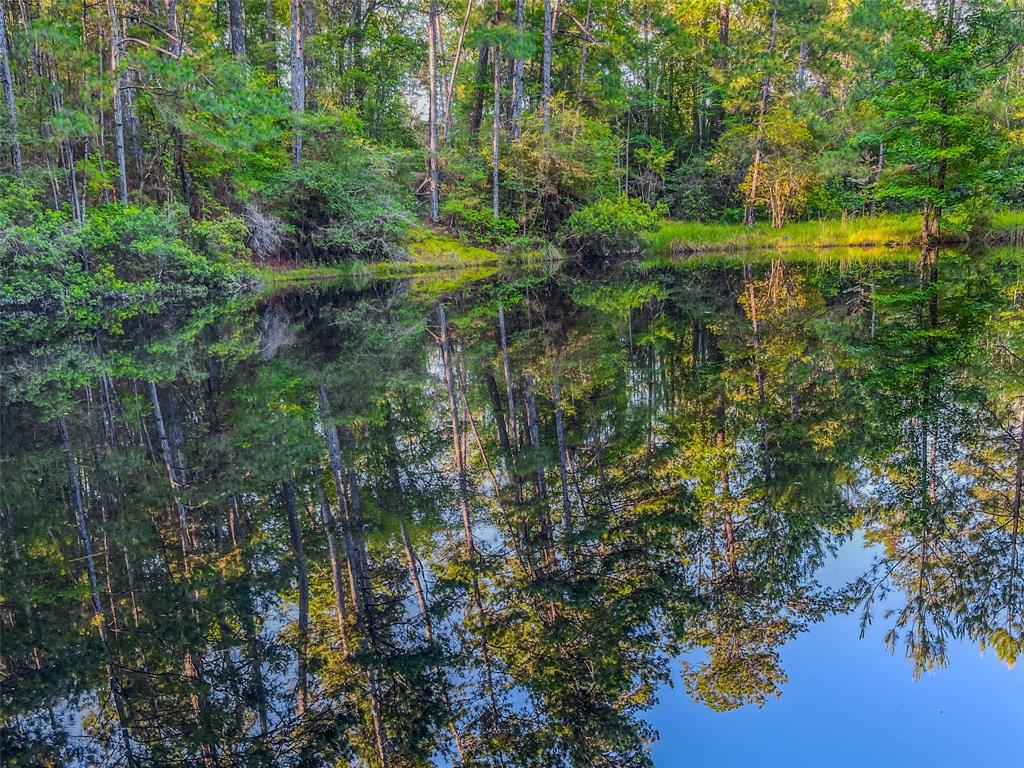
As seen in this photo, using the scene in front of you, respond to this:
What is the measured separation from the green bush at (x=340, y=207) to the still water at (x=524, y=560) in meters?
13.6

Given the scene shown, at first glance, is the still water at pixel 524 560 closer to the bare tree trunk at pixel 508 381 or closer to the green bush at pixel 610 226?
the bare tree trunk at pixel 508 381

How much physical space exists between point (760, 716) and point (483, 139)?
27587 mm

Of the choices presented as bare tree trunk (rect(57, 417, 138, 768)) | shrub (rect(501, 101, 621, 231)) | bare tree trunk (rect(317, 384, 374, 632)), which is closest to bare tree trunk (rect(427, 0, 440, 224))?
shrub (rect(501, 101, 621, 231))

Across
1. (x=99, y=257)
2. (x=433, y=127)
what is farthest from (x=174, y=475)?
(x=433, y=127)

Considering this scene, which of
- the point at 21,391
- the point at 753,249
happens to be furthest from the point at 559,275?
the point at 21,391

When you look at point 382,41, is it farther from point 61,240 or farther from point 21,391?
point 21,391

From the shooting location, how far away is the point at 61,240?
1218 centimetres

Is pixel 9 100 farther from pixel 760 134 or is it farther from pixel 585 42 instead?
pixel 760 134

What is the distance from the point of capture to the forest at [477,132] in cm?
1458

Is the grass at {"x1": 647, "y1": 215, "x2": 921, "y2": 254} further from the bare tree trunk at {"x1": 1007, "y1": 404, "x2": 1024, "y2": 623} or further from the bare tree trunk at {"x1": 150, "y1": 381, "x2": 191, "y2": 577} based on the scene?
the bare tree trunk at {"x1": 150, "y1": 381, "x2": 191, "y2": 577}

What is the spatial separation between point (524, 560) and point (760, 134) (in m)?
28.3

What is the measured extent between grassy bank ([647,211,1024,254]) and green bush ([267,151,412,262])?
37.8ft

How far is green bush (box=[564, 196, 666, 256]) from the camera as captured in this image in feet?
83.6

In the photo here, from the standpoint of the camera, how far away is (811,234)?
27.2m
